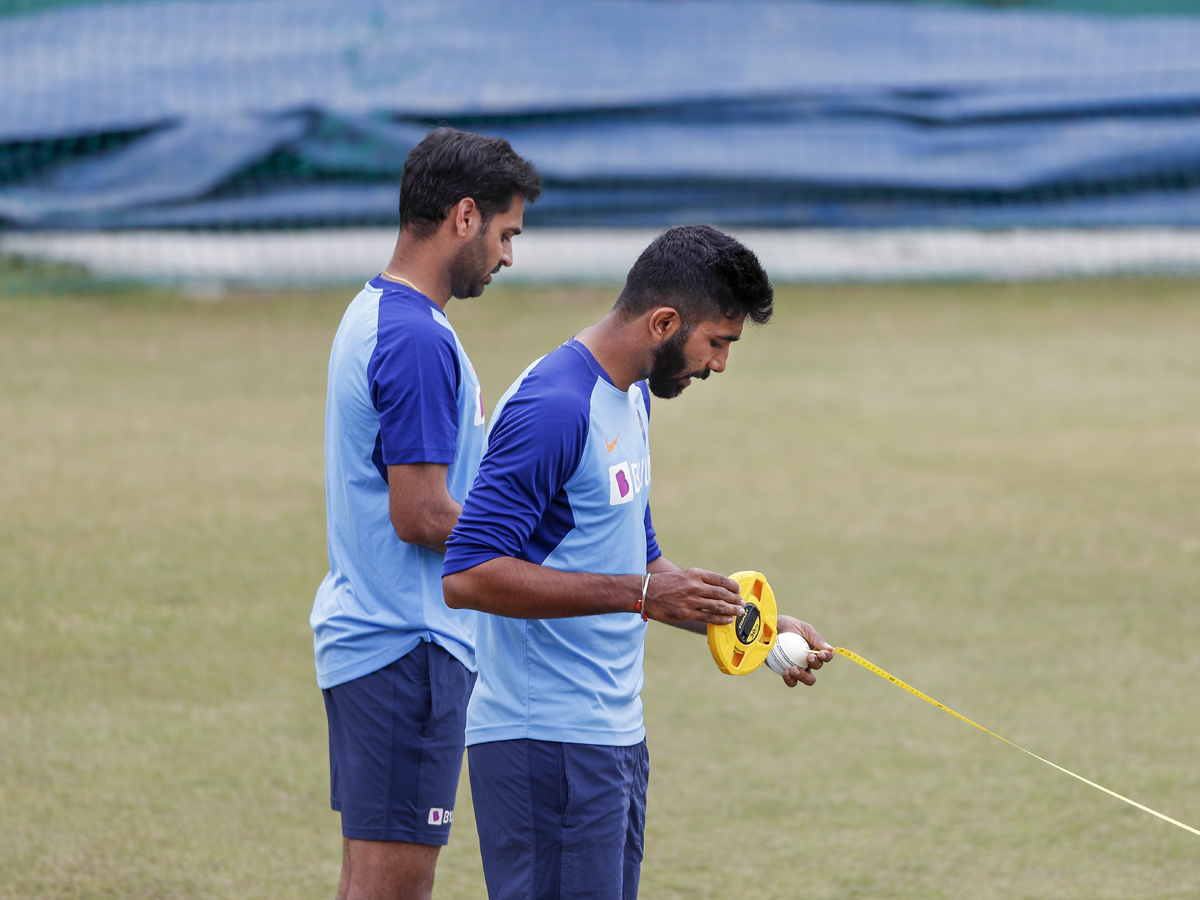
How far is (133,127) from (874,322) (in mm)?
6527

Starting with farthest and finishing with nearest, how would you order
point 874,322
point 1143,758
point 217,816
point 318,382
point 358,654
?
point 874,322 → point 318,382 → point 1143,758 → point 217,816 → point 358,654

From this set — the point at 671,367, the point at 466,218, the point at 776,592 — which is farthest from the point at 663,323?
the point at 776,592

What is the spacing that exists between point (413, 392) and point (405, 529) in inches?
12.3

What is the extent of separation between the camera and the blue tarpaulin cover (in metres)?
12.1

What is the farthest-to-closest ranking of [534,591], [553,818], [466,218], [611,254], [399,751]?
1. [611,254]
2. [466,218]
3. [399,751]
4. [553,818]
5. [534,591]

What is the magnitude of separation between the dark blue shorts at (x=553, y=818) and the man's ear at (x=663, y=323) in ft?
2.80

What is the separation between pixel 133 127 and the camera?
40.0 ft

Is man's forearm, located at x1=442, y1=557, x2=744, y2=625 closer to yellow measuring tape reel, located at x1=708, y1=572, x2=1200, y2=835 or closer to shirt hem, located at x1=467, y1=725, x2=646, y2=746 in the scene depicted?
yellow measuring tape reel, located at x1=708, y1=572, x2=1200, y2=835

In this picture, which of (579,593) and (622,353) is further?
(622,353)

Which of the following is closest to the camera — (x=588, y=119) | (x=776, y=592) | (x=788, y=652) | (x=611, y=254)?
(x=788, y=652)

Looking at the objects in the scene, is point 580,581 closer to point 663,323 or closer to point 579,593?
point 579,593

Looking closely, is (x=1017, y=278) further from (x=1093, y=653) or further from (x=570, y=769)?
(x=570, y=769)

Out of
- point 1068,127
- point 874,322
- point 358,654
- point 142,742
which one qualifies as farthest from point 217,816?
point 1068,127

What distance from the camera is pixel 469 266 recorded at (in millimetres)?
3439
